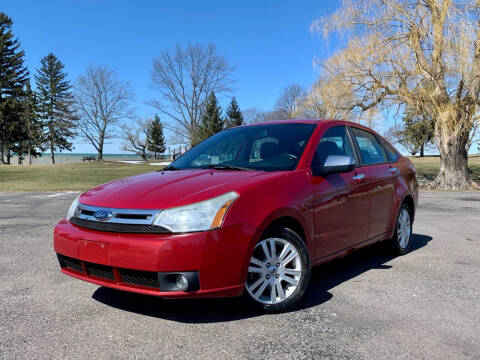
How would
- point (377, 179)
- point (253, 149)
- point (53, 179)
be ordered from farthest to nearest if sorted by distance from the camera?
1. point (53, 179)
2. point (377, 179)
3. point (253, 149)

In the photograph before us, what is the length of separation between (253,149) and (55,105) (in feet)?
201

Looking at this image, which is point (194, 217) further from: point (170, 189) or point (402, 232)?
point (402, 232)

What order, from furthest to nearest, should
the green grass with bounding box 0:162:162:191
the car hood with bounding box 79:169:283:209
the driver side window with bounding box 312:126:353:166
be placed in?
the green grass with bounding box 0:162:162:191 < the driver side window with bounding box 312:126:353:166 < the car hood with bounding box 79:169:283:209

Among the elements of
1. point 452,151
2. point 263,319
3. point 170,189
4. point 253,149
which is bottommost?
point 263,319

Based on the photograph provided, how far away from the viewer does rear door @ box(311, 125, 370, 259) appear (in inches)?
141

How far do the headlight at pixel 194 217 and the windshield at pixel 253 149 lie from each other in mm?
886

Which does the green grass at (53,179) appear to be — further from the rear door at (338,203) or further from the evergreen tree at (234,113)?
the evergreen tree at (234,113)

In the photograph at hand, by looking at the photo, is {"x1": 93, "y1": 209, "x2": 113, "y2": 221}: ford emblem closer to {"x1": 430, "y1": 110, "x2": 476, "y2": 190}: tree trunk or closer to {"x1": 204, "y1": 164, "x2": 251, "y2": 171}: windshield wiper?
{"x1": 204, "y1": 164, "x2": 251, "y2": 171}: windshield wiper

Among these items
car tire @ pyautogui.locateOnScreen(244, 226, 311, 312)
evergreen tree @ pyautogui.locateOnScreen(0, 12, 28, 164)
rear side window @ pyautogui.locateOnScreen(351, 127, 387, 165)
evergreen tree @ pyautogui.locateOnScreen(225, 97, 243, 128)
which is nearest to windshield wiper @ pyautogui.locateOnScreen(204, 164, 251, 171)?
car tire @ pyautogui.locateOnScreen(244, 226, 311, 312)

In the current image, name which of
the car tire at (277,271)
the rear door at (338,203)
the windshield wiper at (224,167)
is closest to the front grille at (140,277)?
the car tire at (277,271)

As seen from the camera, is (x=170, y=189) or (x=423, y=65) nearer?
(x=170, y=189)

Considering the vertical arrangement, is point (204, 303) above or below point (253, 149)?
below

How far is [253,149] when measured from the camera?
13.4ft

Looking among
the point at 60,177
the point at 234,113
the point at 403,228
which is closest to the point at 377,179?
the point at 403,228
